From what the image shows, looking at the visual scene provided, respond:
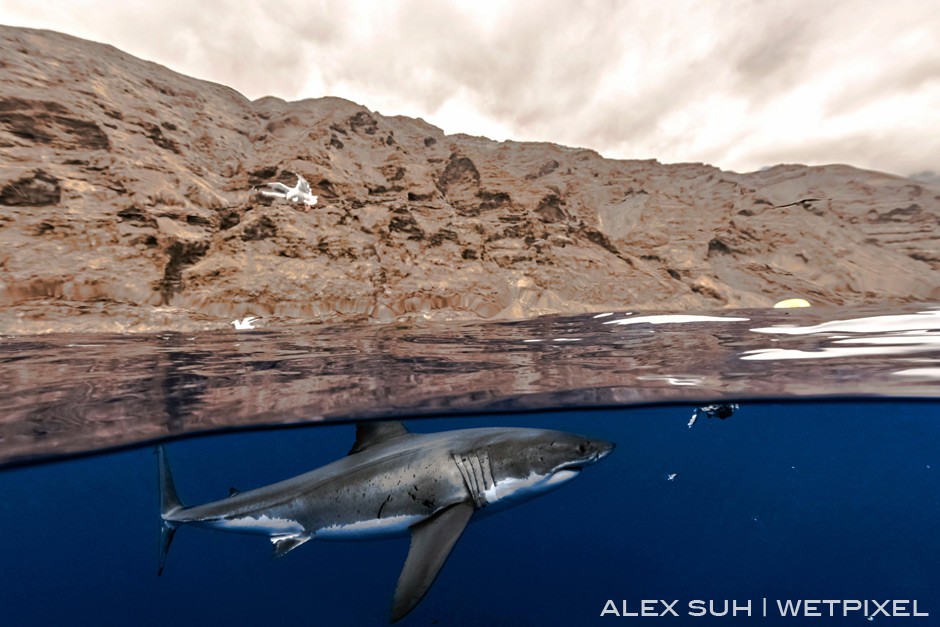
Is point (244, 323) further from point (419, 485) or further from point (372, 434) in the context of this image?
point (419, 485)

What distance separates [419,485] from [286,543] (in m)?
1.75

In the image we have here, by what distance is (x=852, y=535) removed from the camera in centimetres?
2012

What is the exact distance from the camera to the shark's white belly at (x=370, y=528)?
174 inches

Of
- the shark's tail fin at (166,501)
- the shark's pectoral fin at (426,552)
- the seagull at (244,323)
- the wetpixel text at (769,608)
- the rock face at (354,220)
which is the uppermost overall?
the rock face at (354,220)

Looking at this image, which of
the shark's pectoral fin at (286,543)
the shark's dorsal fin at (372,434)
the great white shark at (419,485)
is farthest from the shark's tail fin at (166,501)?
the shark's dorsal fin at (372,434)

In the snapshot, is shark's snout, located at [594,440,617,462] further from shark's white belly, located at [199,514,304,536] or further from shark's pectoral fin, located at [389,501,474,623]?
shark's white belly, located at [199,514,304,536]

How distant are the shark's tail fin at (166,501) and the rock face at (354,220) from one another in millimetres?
8590

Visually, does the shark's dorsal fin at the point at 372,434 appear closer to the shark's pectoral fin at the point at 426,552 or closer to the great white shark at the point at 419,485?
the great white shark at the point at 419,485

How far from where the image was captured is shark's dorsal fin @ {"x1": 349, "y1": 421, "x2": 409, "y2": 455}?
17.7ft

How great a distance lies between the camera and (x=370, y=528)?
178 inches

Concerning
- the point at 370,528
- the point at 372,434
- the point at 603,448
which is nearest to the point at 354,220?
the point at 372,434

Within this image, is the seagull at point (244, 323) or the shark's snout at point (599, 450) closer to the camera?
the shark's snout at point (599, 450)

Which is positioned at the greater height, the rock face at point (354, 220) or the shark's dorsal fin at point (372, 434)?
the rock face at point (354, 220)

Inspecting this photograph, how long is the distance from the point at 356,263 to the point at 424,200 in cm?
915
